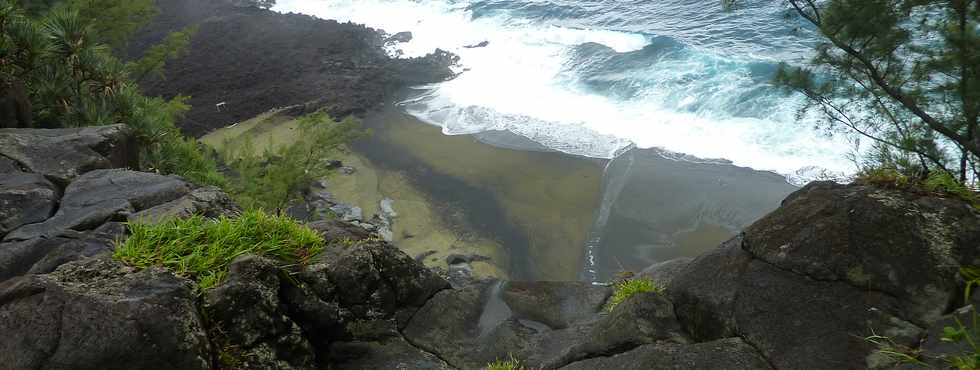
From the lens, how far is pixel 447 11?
3775 centimetres

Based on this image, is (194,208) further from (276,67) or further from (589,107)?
(276,67)

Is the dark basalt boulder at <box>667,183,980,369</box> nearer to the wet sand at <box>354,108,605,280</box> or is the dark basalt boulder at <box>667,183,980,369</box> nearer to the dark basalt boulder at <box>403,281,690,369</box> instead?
the dark basalt boulder at <box>403,281,690,369</box>

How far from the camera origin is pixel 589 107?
77.0 feet

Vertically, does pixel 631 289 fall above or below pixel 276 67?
above

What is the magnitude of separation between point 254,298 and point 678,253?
1188 centimetres

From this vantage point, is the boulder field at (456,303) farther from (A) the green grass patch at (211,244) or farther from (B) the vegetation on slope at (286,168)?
(B) the vegetation on slope at (286,168)

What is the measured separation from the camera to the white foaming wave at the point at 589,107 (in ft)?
62.6

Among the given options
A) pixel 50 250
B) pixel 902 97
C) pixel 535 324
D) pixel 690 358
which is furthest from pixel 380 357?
pixel 902 97

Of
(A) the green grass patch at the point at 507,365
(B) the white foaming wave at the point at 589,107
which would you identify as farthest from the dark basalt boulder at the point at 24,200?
(B) the white foaming wave at the point at 589,107

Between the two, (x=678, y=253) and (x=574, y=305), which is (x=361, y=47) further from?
(x=574, y=305)

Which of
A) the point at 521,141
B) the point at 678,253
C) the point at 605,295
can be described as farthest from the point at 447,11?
the point at 605,295

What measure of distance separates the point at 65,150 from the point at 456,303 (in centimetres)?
650

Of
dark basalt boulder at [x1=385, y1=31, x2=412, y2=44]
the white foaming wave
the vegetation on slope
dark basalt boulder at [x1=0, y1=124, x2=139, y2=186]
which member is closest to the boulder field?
dark basalt boulder at [x1=0, y1=124, x2=139, y2=186]

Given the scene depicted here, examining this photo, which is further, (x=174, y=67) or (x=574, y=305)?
(x=174, y=67)
